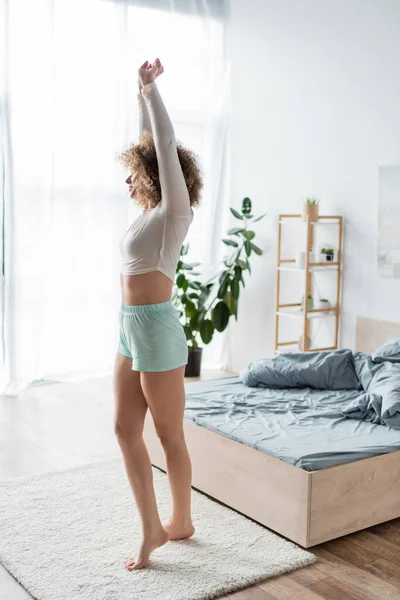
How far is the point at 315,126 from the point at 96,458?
258cm

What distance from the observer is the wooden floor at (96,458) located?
7.80 feet

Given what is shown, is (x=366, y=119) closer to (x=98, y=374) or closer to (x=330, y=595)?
(x=98, y=374)

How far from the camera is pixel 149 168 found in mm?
2490

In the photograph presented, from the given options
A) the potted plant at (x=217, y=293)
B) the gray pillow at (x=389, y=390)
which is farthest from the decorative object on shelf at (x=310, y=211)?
the gray pillow at (x=389, y=390)

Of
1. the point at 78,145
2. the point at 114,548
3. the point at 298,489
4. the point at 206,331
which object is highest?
the point at 78,145

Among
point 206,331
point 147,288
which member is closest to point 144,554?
point 147,288

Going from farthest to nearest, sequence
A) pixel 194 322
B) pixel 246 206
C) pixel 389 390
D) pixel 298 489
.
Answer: pixel 194 322 → pixel 246 206 → pixel 389 390 → pixel 298 489

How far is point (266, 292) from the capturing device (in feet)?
17.9

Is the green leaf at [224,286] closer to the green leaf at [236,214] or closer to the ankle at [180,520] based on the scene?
the green leaf at [236,214]

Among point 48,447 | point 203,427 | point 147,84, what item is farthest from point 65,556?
point 147,84

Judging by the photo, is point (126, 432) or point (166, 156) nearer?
point (166, 156)

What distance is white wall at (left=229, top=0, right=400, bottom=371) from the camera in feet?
14.5

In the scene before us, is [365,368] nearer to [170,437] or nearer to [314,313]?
[314,313]

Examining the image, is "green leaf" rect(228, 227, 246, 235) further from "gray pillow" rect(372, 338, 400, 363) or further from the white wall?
"gray pillow" rect(372, 338, 400, 363)
